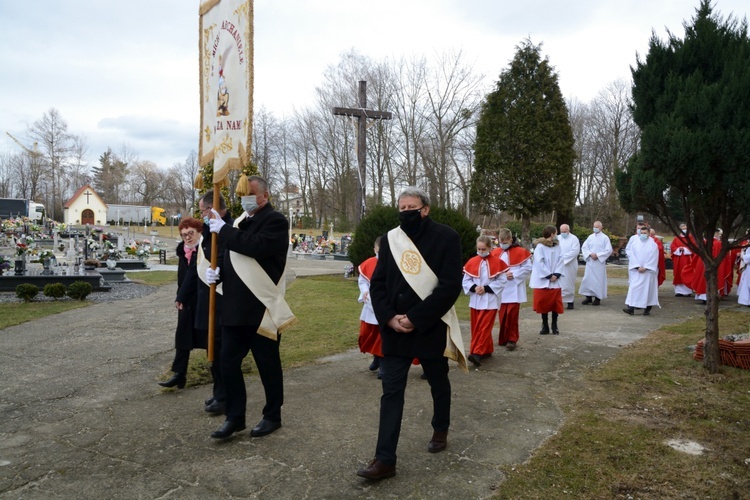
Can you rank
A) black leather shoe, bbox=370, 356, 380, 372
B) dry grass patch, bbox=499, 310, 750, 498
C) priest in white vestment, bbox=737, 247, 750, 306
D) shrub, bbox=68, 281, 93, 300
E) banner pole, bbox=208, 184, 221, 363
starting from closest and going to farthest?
dry grass patch, bbox=499, 310, 750, 498 → banner pole, bbox=208, 184, 221, 363 → black leather shoe, bbox=370, 356, 380, 372 → priest in white vestment, bbox=737, 247, 750, 306 → shrub, bbox=68, 281, 93, 300

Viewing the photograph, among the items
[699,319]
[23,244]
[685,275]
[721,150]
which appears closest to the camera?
[721,150]

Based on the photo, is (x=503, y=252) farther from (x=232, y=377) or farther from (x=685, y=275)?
(x=685, y=275)

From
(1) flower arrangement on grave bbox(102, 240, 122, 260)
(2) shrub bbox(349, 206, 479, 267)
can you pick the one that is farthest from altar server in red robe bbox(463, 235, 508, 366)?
(1) flower arrangement on grave bbox(102, 240, 122, 260)

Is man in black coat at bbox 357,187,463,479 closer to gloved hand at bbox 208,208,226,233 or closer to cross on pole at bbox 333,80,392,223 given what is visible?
gloved hand at bbox 208,208,226,233

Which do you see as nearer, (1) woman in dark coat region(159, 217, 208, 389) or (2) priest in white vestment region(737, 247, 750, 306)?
(1) woman in dark coat region(159, 217, 208, 389)

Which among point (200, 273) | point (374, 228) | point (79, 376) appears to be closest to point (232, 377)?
point (200, 273)

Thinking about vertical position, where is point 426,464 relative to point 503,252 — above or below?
below

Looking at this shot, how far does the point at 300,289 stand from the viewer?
16.0 m

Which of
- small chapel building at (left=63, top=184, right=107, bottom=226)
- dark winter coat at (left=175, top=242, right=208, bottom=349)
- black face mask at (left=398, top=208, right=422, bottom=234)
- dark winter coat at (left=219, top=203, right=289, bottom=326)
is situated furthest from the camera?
small chapel building at (left=63, top=184, right=107, bottom=226)

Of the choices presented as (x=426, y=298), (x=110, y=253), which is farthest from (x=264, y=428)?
(x=110, y=253)

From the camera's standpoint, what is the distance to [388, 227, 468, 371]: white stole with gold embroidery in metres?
4.00

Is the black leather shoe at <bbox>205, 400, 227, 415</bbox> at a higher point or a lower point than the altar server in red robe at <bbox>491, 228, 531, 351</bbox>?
lower

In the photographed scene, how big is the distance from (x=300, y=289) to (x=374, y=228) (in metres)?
2.68

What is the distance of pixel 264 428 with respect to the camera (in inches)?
176
